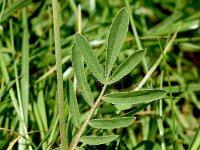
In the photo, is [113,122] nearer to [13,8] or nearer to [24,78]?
[24,78]

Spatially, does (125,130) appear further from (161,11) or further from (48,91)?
(161,11)

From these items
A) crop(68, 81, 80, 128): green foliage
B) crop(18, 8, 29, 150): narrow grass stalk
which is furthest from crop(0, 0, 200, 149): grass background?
crop(68, 81, 80, 128): green foliage

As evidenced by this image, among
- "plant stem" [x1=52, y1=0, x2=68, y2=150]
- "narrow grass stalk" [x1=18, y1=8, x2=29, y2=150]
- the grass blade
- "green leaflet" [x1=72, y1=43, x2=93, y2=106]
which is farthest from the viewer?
the grass blade

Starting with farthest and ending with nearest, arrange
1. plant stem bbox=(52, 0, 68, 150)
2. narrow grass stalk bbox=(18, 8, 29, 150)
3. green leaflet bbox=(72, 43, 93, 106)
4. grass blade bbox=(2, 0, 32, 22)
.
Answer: grass blade bbox=(2, 0, 32, 22) → narrow grass stalk bbox=(18, 8, 29, 150) → green leaflet bbox=(72, 43, 93, 106) → plant stem bbox=(52, 0, 68, 150)

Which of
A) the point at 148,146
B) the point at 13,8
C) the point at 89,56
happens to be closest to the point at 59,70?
the point at 89,56

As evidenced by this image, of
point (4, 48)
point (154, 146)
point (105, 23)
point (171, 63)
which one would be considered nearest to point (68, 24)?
point (105, 23)

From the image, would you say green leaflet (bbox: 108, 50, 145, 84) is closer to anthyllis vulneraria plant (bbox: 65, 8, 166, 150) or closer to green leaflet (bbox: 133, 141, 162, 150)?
anthyllis vulneraria plant (bbox: 65, 8, 166, 150)

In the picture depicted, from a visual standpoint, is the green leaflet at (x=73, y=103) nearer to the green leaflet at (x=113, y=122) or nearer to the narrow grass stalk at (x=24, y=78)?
the green leaflet at (x=113, y=122)
